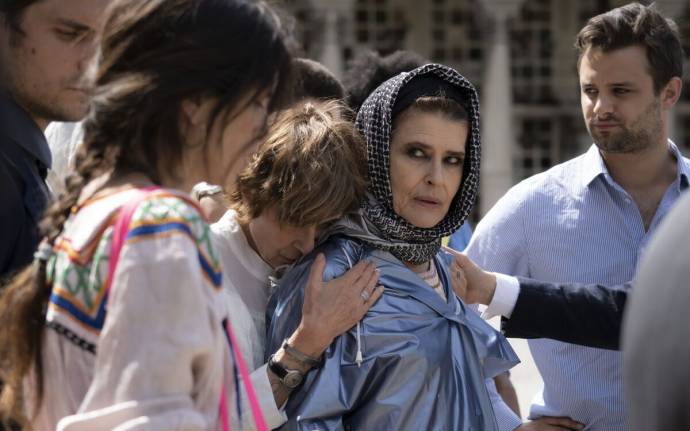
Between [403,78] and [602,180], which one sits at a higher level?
[403,78]

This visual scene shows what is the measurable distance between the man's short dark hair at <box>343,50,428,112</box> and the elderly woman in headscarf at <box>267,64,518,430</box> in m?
1.57

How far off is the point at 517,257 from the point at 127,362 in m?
2.24

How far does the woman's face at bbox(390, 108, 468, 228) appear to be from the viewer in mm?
2742

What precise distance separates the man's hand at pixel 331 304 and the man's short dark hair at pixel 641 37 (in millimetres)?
Answer: 1642

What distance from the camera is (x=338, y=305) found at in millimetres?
2479

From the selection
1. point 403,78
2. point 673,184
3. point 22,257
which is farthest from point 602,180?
point 22,257

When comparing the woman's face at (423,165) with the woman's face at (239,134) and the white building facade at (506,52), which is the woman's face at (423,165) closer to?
the woman's face at (239,134)

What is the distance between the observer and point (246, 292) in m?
2.69

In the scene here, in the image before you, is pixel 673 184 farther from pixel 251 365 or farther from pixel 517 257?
pixel 251 365

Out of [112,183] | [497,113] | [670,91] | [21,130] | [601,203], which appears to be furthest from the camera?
[497,113]

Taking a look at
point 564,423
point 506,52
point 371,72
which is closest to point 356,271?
point 564,423

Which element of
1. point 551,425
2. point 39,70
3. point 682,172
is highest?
point 39,70

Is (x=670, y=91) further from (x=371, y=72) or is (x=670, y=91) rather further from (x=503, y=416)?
(x=503, y=416)

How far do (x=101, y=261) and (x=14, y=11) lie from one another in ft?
3.43
